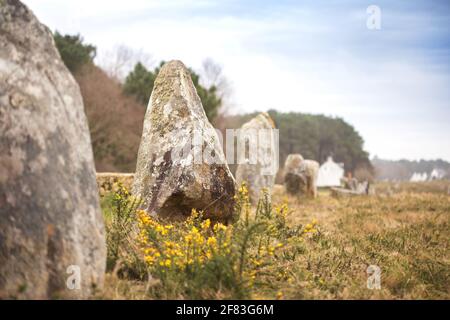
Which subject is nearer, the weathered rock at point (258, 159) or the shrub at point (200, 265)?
the shrub at point (200, 265)

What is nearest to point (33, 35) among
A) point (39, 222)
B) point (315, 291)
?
point (39, 222)

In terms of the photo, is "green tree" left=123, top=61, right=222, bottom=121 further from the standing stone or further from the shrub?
the shrub

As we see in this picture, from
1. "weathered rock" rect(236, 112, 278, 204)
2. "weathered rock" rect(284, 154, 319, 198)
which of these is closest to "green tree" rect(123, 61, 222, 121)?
"weathered rock" rect(284, 154, 319, 198)

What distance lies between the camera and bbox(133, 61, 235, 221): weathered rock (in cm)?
545

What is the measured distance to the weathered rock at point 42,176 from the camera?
2842 millimetres

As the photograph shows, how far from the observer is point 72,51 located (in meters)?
25.5

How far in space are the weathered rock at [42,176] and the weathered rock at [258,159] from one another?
909 centimetres

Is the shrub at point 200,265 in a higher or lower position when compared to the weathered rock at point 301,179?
lower

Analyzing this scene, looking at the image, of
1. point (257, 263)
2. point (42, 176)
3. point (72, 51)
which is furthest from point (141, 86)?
point (42, 176)

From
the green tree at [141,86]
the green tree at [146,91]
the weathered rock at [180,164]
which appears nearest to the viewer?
the weathered rock at [180,164]

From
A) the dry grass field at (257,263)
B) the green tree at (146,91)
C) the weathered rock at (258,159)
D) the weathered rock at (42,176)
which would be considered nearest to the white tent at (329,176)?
the green tree at (146,91)

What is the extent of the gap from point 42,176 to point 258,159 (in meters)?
10.2

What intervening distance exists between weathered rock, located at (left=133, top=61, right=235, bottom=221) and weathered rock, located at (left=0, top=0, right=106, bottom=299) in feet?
7.31

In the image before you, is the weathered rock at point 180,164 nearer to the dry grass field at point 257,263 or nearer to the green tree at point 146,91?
the dry grass field at point 257,263
